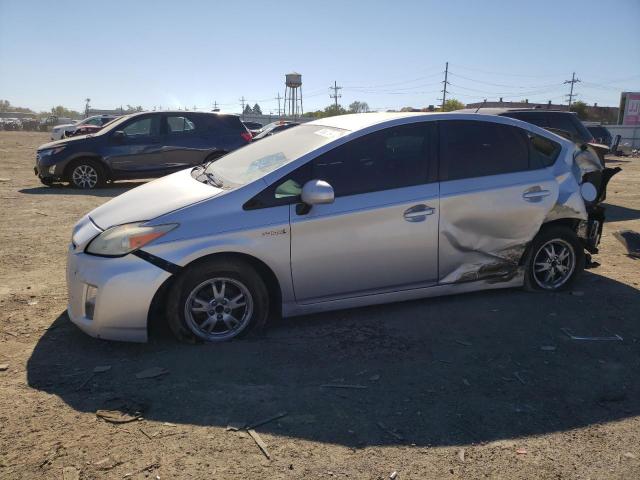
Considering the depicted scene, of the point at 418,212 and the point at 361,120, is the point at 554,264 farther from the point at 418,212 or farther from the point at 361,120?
the point at 361,120

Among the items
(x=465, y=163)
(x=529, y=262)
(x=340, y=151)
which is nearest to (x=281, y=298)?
(x=340, y=151)

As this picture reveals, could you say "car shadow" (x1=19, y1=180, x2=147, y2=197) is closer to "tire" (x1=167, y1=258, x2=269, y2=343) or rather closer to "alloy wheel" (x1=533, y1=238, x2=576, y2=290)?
"tire" (x1=167, y1=258, x2=269, y2=343)

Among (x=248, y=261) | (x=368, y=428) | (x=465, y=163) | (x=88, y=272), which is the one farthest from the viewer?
(x=465, y=163)

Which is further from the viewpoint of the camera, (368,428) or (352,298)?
(352,298)

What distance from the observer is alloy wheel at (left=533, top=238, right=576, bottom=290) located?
17.1 ft

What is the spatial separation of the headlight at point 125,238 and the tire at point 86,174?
871cm

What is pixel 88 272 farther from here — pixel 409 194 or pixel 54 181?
pixel 54 181

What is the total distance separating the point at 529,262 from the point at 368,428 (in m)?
2.81

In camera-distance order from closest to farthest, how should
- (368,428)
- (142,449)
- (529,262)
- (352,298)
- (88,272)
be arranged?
(142,449) → (368,428) → (88,272) → (352,298) → (529,262)

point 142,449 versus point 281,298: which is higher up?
point 281,298

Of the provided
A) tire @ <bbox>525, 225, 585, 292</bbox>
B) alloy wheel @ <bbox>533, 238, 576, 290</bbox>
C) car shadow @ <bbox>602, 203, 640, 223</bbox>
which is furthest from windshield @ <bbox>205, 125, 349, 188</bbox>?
car shadow @ <bbox>602, 203, 640, 223</bbox>

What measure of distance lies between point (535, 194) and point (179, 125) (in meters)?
9.27

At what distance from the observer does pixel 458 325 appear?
4.52 meters

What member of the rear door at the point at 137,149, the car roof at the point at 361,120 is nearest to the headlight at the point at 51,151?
the rear door at the point at 137,149
